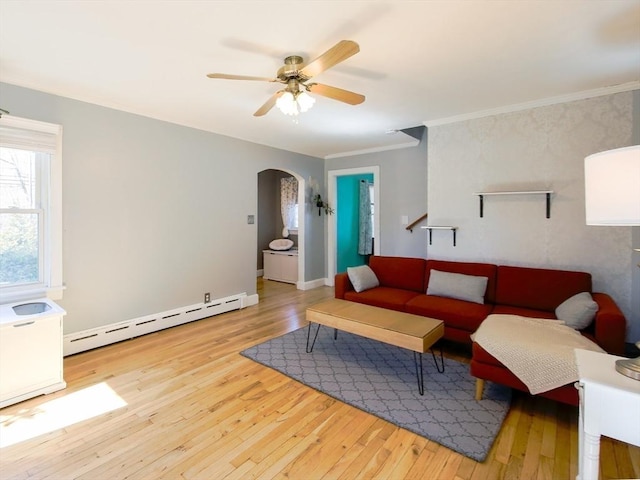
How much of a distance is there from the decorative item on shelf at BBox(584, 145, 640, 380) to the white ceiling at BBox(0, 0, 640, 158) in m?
1.11

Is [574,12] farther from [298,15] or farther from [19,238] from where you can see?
[19,238]

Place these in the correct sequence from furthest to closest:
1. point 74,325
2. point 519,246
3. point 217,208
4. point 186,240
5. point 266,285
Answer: point 266,285 → point 217,208 → point 186,240 → point 519,246 → point 74,325

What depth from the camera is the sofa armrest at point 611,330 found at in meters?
2.15

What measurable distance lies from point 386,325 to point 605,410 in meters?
1.44

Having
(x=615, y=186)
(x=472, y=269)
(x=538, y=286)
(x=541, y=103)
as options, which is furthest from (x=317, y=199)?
(x=615, y=186)

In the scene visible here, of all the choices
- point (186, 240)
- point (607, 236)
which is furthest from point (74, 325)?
point (607, 236)

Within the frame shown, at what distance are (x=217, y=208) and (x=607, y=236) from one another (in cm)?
422

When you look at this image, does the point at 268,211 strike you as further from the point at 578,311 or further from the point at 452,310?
the point at 578,311

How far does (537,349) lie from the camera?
6.57 feet

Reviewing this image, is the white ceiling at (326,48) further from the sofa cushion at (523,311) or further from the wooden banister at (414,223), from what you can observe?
the sofa cushion at (523,311)

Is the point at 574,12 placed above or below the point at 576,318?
above

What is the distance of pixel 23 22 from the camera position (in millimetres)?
1889

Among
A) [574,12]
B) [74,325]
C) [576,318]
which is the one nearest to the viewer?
[574,12]

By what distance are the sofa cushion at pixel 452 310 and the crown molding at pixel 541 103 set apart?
2.05 m
